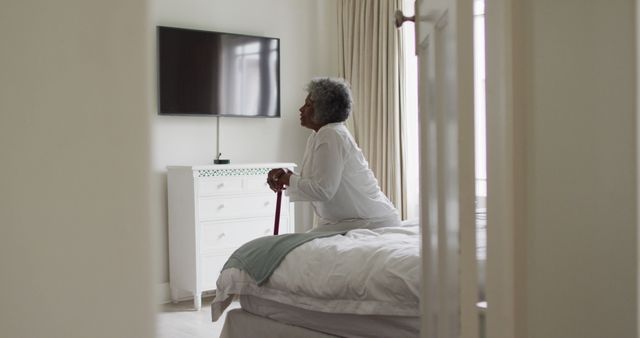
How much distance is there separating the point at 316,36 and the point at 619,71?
16.0ft

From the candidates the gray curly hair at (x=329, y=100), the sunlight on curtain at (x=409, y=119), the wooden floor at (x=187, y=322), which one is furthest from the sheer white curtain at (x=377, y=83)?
the gray curly hair at (x=329, y=100)

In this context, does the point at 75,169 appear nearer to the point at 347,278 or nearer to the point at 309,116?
the point at 347,278

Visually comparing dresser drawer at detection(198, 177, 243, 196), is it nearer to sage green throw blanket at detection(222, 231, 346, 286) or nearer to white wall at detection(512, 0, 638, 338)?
sage green throw blanket at detection(222, 231, 346, 286)

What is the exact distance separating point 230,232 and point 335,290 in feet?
8.31

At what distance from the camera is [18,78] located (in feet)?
1.84

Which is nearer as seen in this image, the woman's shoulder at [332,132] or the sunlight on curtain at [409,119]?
the woman's shoulder at [332,132]

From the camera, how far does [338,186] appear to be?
327 cm

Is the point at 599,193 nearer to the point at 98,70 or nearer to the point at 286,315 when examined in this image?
the point at 98,70

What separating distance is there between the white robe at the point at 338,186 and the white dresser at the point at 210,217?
62.4 inches

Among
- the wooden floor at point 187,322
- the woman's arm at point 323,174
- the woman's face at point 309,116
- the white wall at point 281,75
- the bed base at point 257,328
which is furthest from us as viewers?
the white wall at point 281,75

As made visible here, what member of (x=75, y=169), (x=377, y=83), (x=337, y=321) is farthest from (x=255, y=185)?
(x=75, y=169)

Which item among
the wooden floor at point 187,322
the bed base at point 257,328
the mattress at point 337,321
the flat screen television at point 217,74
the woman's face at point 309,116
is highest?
the flat screen television at point 217,74

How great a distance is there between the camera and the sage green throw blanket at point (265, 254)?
279cm

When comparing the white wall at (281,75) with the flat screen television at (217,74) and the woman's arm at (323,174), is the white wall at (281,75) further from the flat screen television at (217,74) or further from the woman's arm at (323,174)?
the woman's arm at (323,174)
